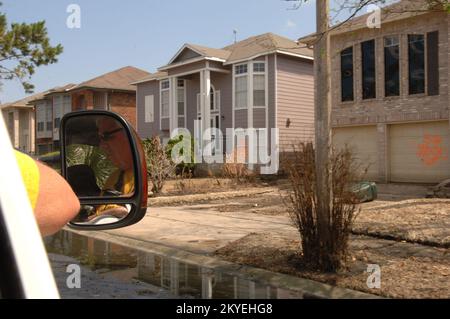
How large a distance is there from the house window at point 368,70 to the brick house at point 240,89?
11.2ft

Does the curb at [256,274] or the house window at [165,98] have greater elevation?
the house window at [165,98]

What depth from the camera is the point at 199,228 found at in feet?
35.0

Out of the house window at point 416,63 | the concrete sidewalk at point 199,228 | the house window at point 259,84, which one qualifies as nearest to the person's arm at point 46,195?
the concrete sidewalk at point 199,228

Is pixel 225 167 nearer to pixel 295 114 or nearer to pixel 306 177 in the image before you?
pixel 295 114

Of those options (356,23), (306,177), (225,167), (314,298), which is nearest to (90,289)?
(314,298)

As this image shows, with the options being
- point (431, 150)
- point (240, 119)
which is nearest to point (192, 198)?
point (431, 150)

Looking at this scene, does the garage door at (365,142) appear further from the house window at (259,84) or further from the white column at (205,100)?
the white column at (205,100)

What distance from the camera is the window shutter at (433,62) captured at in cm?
1717

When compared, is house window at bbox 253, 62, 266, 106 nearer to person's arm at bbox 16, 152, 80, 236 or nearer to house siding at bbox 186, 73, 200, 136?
house siding at bbox 186, 73, 200, 136

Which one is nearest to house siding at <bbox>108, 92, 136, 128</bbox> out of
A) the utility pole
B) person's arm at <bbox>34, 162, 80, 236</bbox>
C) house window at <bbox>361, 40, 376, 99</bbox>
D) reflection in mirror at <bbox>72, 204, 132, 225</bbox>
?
house window at <bbox>361, 40, 376, 99</bbox>

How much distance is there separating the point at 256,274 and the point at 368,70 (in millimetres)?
14664

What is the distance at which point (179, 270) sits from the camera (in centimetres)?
729

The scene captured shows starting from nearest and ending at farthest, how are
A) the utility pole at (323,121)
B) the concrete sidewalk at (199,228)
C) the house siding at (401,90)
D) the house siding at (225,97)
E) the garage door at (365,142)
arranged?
the utility pole at (323,121), the concrete sidewalk at (199,228), the house siding at (401,90), the garage door at (365,142), the house siding at (225,97)
